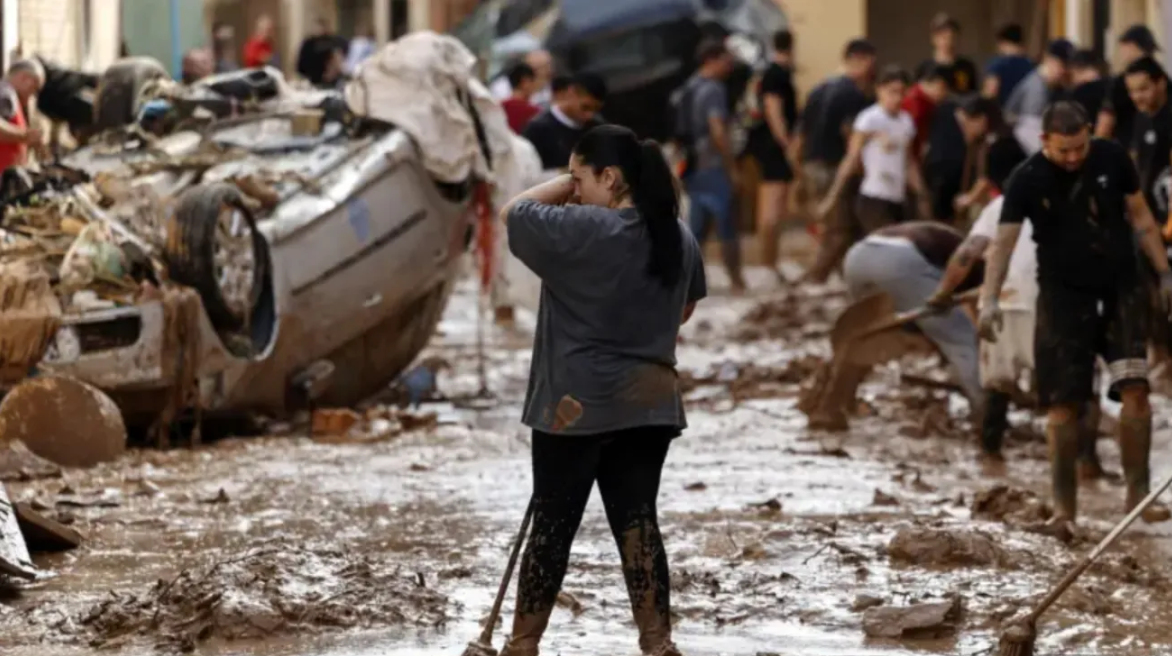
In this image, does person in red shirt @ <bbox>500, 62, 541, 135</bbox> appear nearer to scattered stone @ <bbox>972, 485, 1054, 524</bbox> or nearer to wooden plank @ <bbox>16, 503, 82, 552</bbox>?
scattered stone @ <bbox>972, 485, 1054, 524</bbox>

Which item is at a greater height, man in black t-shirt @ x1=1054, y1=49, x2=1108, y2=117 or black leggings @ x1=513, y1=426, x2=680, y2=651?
man in black t-shirt @ x1=1054, y1=49, x2=1108, y2=117

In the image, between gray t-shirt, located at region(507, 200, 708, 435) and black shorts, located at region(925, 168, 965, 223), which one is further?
black shorts, located at region(925, 168, 965, 223)

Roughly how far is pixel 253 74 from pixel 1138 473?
6.30m

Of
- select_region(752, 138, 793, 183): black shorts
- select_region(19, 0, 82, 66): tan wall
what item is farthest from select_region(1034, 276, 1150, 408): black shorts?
select_region(752, 138, 793, 183): black shorts

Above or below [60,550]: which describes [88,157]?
above

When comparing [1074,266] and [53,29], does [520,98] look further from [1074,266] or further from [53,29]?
[1074,266]

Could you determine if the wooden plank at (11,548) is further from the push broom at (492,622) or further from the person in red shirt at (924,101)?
the person in red shirt at (924,101)

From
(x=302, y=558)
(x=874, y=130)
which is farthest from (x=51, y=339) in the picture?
(x=874, y=130)

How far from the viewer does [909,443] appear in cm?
1327

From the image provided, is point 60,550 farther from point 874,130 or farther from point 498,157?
point 874,130

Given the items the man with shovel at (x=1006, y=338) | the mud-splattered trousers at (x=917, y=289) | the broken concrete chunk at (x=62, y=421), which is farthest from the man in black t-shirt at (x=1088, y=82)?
the broken concrete chunk at (x=62, y=421)

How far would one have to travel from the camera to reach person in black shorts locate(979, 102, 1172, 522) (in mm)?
10172

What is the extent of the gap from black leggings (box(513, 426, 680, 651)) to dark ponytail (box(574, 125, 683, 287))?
481 mm

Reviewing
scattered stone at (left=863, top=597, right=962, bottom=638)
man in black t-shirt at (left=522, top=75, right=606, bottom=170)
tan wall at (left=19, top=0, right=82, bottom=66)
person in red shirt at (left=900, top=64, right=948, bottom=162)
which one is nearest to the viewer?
scattered stone at (left=863, top=597, right=962, bottom=638)
